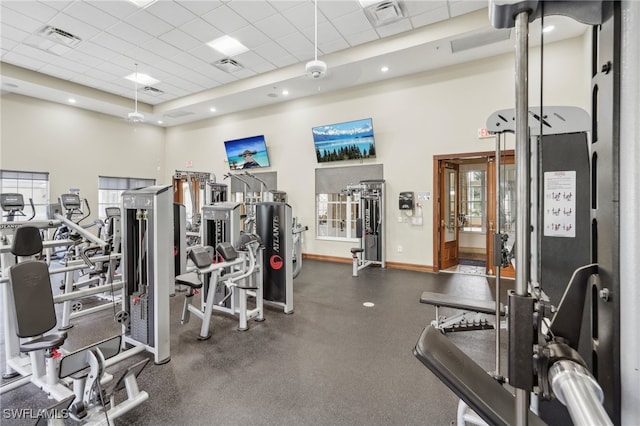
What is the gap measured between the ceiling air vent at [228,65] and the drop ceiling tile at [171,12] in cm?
135

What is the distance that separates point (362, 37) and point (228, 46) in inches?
97.2

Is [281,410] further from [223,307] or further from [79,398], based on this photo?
[223,307]

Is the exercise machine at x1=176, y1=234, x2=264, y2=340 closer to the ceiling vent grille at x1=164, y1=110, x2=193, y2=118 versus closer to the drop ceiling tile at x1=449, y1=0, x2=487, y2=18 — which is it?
the drop ceiling tile at x1=449, y1=0, x2=487, y2=18

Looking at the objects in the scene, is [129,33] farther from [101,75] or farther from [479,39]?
[479,39]

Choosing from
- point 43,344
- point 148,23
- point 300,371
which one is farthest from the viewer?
point 148,23

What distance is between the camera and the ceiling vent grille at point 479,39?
4.88 m

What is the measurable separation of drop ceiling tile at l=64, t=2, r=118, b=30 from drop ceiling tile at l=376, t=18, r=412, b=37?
429 centimetres

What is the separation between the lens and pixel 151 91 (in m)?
7.96

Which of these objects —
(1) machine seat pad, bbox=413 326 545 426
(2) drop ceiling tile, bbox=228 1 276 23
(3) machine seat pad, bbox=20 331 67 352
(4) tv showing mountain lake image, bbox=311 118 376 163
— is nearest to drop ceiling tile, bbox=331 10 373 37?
(2) drop ceiling tile, bbox=228 1 276 23

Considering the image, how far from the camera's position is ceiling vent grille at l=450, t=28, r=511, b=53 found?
16.0 feet

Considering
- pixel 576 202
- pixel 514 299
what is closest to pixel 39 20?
pixel 514 299

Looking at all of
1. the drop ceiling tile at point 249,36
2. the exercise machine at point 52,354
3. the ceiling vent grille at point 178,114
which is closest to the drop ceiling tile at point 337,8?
the drop ceiling tile at point 249,36

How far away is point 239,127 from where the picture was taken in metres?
8.98

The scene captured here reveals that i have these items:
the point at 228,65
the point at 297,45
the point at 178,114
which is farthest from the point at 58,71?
the point at 297,45
